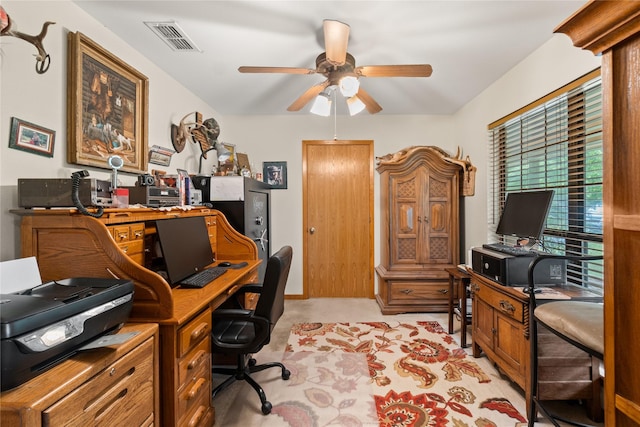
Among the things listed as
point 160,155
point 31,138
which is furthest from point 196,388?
point 160,155

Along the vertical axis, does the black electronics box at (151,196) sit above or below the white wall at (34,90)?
below

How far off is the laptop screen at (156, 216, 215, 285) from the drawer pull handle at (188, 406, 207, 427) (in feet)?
2.32

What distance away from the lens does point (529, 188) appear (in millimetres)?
2350

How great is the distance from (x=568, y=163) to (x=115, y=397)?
285 centimetres

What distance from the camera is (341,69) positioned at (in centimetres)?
212

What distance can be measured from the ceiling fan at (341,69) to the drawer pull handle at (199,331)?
65.4 inches

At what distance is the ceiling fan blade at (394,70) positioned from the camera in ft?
6.12

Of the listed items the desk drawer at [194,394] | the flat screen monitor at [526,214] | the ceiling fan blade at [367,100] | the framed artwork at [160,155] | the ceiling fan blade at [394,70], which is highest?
the ceiling fan blade at [394,70]

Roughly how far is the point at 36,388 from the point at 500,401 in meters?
2.33

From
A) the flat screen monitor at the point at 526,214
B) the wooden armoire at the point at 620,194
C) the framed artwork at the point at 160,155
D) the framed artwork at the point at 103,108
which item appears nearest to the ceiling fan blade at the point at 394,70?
the flat screen monitor at the point at 526,214

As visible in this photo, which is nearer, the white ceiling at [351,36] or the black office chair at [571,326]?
the black office chair at [571,326]

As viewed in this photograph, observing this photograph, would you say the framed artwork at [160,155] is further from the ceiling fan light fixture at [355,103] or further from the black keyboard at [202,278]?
the ceiling fan light fixture at [355,103]

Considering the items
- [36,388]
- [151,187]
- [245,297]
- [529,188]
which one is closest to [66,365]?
[36,388]

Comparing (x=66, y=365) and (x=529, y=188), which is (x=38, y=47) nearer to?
(x=66, y=365)
